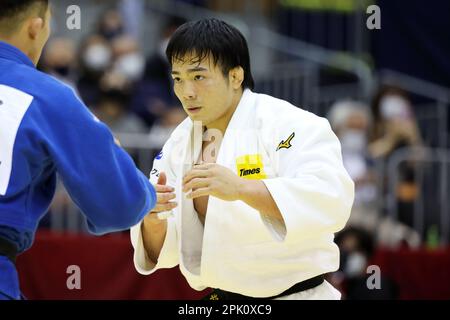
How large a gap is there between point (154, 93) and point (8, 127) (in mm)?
A: 6881

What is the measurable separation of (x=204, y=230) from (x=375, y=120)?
6.40m

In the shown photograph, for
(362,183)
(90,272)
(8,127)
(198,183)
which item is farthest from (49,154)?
(362,183)

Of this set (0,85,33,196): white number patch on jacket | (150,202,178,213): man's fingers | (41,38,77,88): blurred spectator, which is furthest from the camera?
(41,38,77,88): blurred spectator

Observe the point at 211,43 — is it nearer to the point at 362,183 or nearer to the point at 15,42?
the point at 15,42

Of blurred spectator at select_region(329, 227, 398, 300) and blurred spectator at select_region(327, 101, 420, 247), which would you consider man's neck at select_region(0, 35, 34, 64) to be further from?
blurred spectator at select_region(327, 101, 420, 247)

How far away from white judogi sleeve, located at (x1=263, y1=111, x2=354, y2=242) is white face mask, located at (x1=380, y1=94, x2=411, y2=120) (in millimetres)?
6263

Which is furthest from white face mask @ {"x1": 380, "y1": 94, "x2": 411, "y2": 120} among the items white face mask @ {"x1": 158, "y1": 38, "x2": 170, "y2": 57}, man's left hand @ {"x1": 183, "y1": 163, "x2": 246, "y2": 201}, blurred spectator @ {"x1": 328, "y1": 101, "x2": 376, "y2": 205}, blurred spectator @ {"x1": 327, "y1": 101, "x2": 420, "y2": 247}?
man's left hand @ {"x1": 183, "y1": 163, "x2": 246, "y2": 201}

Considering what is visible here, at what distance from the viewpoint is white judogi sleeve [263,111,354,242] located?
12.9ft

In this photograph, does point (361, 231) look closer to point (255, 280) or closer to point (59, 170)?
point (255, 280)

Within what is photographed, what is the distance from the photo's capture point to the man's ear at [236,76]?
443cm

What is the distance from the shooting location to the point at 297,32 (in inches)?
468

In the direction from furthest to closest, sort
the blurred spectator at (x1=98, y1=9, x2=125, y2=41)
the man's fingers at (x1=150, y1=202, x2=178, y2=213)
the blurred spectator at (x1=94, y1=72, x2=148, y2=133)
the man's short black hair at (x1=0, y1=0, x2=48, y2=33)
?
the blurred spectator at (x1=98, y1=9, x2=125, y2=41) → the blurred spectator at (x1=94, y1=72, x2=148, y2=133) → the man's fingers at (x1=150, y1=202, x2=178, y2=213) → the man's short black hair at (x1=0, y1=0, x2=48, y2=33)

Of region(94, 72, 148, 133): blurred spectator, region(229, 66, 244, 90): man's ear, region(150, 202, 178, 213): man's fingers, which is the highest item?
region(94, 72, 148, 133): blurred spectator

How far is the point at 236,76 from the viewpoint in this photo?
14.6 ft
